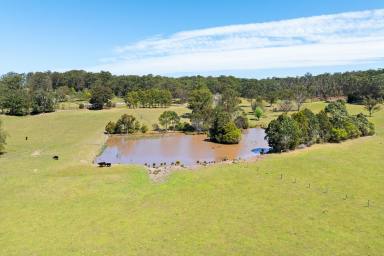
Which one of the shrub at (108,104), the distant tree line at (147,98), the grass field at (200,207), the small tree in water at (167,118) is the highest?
the distant tree line at (147,98)

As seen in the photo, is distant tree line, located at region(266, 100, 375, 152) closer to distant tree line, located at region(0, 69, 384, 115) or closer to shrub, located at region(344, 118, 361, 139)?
shrub, located at region(344, 118, 361, 139)

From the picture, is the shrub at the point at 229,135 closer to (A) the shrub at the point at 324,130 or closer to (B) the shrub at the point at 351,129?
(A) the shrub at the point at 324,130

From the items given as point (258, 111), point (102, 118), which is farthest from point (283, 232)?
point (102, 118)

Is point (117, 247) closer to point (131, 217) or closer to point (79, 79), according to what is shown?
point (131, 217)

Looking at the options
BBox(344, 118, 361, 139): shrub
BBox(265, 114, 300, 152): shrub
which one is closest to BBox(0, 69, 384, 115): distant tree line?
BBox(344, 118, 361, 139): shrub

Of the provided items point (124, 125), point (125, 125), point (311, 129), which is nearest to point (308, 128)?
point (311, 129)

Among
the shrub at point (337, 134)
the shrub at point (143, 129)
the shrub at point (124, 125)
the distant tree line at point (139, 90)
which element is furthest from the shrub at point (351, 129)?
the distant tree line at point (139, 90)
